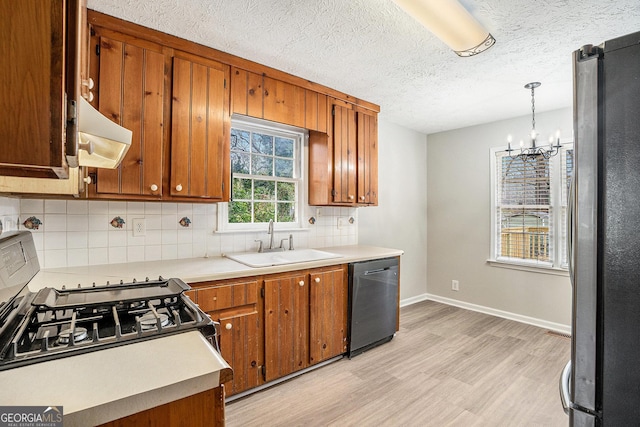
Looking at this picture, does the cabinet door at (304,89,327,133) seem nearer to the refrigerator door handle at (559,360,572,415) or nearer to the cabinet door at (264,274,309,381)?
the cabinet door at (264,274,309,381)

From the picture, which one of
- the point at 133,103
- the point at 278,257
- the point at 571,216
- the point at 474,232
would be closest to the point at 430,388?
the point at 278,257

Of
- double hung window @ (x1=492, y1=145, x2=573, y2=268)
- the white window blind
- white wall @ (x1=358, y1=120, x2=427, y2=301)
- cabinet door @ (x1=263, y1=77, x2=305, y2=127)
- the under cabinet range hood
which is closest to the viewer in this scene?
the under cabinet range hood

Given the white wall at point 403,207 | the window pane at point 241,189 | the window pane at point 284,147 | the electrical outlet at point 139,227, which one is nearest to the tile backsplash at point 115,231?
the electrical outlet at point 139,227

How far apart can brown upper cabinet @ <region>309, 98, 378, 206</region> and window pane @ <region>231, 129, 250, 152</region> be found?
2.15 feet

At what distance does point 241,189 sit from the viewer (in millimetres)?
2811

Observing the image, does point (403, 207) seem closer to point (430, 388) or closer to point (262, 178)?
point (262, 178)

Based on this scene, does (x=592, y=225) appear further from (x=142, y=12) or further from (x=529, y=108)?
(x=529, y=108)

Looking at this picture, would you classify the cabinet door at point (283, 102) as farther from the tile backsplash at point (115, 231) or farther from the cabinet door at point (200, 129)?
the tile backsplash at point (115, 231)

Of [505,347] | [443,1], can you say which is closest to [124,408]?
[443,1]

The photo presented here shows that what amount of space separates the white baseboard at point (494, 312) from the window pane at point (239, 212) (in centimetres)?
254

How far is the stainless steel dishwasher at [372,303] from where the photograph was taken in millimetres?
2691

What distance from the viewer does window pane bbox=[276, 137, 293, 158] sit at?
3051mm

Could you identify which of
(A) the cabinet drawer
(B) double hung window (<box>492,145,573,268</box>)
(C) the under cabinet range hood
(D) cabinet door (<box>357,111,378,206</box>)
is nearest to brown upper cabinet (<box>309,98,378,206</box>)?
(D) cabinet door (<box>357,111,378,206</box>)

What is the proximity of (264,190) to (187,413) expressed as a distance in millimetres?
2330
